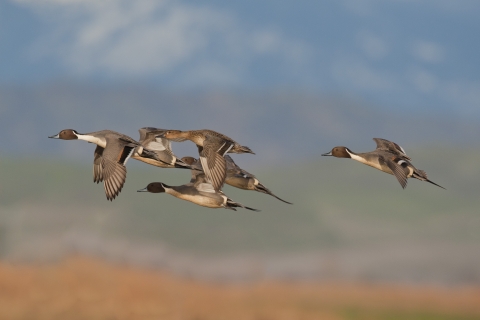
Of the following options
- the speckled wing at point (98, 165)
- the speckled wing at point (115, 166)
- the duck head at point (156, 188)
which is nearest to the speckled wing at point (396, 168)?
the duck head at point (156, 188)

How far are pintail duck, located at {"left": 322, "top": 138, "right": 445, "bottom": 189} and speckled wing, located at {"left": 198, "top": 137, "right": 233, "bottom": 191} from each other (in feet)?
7.26

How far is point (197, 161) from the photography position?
42.5 ft

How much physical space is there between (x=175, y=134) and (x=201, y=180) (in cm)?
82

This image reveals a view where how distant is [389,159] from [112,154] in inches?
→ 155

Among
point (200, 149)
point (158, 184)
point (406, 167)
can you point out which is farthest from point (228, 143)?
point (406, 167)

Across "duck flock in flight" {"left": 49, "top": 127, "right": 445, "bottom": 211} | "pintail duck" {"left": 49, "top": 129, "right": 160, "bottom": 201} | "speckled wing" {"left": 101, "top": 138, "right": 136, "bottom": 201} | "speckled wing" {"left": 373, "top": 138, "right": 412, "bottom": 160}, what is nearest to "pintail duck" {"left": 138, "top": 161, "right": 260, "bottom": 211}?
A: "duck flock in flight" {"left": 49, "top": 127, "right": 445, "bottom": 211}

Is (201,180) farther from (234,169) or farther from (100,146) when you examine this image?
(100,146)

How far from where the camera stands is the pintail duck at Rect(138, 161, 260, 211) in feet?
38.3

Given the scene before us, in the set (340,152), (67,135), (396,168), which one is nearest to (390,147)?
(340,152)

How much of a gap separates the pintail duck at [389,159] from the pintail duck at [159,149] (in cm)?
236

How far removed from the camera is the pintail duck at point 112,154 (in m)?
10.2

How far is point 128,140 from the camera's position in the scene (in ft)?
35.8

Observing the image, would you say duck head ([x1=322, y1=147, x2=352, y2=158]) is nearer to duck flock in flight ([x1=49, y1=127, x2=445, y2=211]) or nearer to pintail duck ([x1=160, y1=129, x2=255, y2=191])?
duck flock in flight ([x1=49, y1=127, x2=445, y2=211])

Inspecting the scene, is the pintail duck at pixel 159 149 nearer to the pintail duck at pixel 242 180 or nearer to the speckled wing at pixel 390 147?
the pintail duck at pixel 242 180
